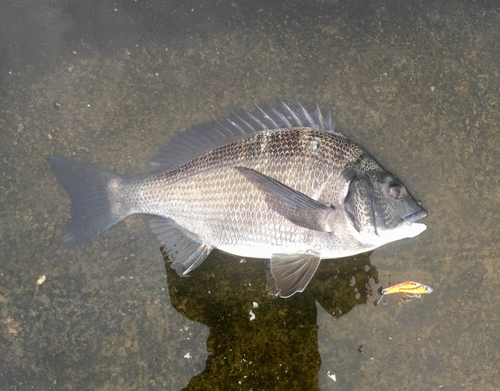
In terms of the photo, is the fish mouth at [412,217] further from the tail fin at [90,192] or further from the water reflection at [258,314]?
the tail fin at [90,192]

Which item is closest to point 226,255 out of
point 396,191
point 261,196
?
point 261,196

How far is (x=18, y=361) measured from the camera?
223cm

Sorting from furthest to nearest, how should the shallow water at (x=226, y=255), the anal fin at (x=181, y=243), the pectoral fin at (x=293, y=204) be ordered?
the shallow water at (x=226, y=255)
the anal fin at (x=181, y=243)
the pectoral fin at (x=293, y=204)

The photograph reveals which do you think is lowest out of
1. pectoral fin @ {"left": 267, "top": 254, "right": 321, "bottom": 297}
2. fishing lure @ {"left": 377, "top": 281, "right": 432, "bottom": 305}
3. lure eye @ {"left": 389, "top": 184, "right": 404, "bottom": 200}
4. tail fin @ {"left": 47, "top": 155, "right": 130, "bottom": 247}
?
fishing lure @ {"left": 377, "top": 281, "right": 432, "bottom": 305}

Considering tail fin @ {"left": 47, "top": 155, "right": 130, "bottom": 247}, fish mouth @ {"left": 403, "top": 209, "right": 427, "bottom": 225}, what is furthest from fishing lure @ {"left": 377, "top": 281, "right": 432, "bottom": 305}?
tail fin @ {"left": 47, "top": 155, "right": 130, "bottom": 247}

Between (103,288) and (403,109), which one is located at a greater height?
(403,109)

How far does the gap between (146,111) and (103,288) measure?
3.99ft

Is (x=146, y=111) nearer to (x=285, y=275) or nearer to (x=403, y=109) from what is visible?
(x=285, y=275)

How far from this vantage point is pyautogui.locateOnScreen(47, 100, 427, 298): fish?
1852 mm

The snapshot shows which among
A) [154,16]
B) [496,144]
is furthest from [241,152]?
[496,144]

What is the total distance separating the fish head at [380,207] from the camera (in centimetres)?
184

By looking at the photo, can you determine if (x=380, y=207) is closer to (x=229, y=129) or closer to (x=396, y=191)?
(x=396, y=191)

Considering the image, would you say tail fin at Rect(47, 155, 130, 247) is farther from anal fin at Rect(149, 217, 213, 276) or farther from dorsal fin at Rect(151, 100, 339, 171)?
dorsal fin at Rect(151, 100, 339, 171)

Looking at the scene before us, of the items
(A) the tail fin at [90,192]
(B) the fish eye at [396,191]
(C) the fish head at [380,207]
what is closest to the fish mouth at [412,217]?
(C) the fish head at [380,207]
